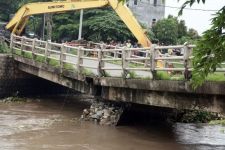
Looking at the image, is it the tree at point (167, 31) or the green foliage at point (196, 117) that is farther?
the tree at point (167, 31)

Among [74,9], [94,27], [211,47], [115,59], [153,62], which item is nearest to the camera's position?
[211,47]

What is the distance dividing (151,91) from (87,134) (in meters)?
2.49

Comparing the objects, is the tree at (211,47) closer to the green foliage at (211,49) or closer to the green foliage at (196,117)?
the green foliage at (211,49)

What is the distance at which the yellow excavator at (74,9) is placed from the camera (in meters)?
19.6

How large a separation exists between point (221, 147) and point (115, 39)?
84.2ft

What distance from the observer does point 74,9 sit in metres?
23.4

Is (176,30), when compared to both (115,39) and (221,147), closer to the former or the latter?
(115,39)

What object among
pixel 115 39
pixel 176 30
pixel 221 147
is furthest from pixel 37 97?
pixel 176 30

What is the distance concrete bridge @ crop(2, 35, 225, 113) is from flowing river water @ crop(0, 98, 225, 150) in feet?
3.88

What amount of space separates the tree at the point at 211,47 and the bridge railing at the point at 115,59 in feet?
17.4

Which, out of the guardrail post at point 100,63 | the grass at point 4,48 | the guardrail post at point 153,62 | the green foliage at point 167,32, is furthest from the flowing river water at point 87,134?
the green foliage at point 167,32

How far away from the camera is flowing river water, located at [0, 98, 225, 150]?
13.6 m

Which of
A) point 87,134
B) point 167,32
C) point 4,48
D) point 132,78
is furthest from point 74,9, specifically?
point 167,32

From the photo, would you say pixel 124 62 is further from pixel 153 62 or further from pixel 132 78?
pixel 153 62
